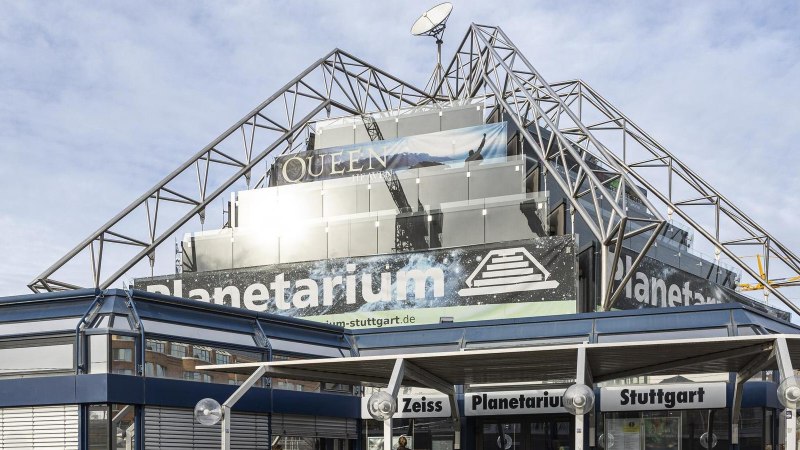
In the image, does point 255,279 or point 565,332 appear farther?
point 255,279

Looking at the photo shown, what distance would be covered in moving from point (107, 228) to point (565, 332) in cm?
3197

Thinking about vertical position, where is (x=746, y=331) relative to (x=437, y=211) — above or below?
below

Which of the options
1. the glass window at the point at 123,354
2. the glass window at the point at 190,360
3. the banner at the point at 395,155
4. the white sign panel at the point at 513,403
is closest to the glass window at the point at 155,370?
the glass window at the point at 190,360

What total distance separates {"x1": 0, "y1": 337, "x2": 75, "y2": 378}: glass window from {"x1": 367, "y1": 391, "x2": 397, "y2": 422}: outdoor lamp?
28.9 ft

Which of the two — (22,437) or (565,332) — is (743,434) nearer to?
(565,332)

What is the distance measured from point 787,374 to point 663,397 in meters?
11.6

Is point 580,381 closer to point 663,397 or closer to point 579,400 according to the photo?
point 579,400

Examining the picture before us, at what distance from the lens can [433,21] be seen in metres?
69.5

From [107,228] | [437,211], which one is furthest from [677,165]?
[107,228]

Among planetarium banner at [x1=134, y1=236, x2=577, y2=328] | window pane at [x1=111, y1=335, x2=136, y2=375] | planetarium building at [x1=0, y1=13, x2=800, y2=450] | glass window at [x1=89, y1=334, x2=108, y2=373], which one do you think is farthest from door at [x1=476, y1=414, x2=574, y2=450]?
glass window at [x1=89, y1=334, x2=108, y2=373]

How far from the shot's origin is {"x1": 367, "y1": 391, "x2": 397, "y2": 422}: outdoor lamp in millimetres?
24438

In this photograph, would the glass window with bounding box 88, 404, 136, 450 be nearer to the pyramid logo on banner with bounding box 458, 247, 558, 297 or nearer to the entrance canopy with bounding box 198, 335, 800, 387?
the entrance canopy with bounding box 198, 335, 800, 387

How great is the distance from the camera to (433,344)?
36.2 meters

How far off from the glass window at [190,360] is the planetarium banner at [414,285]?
699 inches
